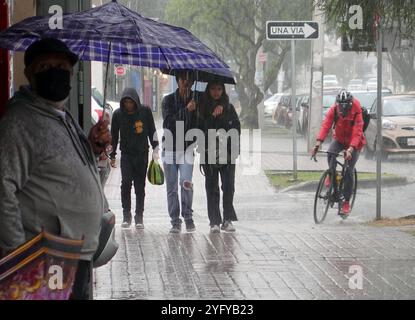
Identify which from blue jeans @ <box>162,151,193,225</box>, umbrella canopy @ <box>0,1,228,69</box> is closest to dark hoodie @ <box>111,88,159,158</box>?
blue jeans @ <box>162,151,193,225</box>

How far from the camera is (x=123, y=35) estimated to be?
19.5ft

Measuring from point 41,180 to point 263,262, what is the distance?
4.83m

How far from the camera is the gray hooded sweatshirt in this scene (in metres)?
4.74

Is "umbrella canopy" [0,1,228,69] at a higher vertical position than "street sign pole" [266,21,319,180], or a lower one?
lower


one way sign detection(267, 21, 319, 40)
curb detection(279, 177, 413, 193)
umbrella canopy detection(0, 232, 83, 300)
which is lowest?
curb detection(279, 177, 413, 193)

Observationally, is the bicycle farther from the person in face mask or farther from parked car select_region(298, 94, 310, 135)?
parked car select_region(298, 94, 310, 135)

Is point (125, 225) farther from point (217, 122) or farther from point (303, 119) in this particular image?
point (303, 119)

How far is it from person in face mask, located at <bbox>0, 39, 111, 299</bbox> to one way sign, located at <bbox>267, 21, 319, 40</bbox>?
14.4 m

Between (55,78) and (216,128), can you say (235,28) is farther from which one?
(55,78)

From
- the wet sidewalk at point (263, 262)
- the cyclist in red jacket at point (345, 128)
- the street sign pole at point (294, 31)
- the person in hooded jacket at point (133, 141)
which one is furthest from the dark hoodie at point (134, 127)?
the street sign pole at point (294, 31)

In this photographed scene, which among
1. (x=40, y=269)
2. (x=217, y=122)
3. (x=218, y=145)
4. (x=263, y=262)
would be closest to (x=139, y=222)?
(x=218, y=145)

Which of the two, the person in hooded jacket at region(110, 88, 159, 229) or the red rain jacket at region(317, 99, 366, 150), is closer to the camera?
the person in hooded jacket at region(110, 88, 159, 229)

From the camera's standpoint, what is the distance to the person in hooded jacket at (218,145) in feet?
38.1
